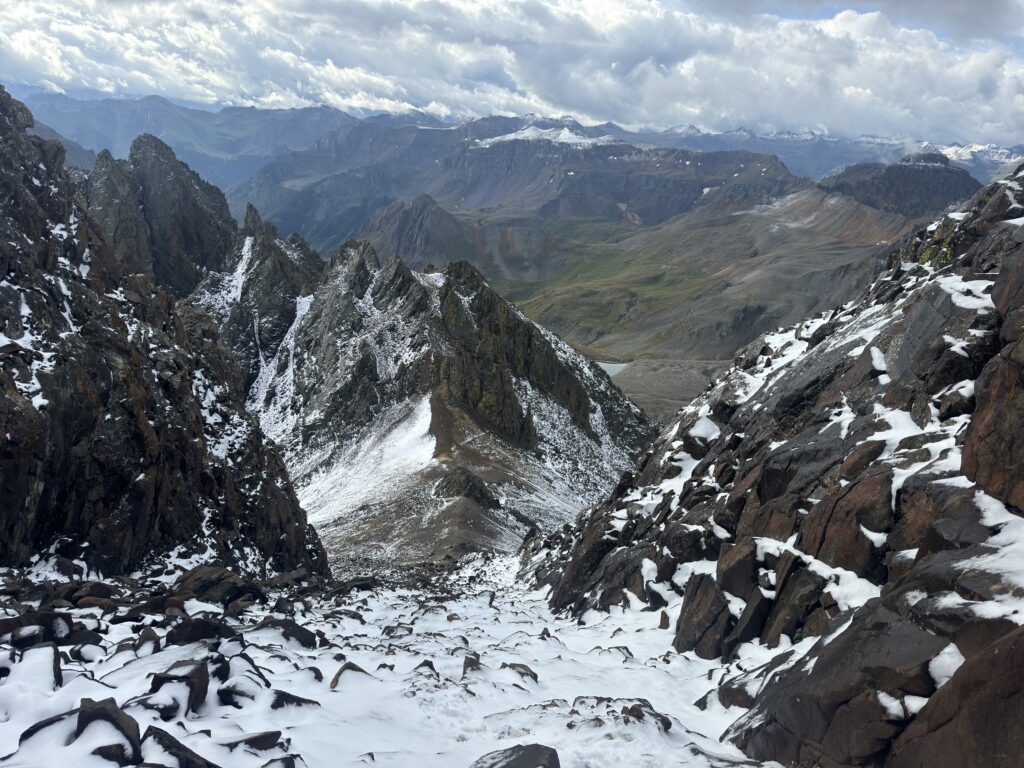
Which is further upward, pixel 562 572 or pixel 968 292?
pixel 968 292

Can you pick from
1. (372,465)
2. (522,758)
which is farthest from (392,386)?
(522,758)

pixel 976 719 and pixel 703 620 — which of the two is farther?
pixel 703 620

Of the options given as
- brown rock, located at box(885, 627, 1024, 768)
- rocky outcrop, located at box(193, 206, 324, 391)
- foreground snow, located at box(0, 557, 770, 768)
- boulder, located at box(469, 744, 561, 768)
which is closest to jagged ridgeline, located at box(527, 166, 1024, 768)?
brown rock, located at box(885, 627, 1024, 768)

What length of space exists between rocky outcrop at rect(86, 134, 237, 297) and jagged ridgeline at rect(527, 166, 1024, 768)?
116280 millimetres

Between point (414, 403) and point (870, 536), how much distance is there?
70.3m

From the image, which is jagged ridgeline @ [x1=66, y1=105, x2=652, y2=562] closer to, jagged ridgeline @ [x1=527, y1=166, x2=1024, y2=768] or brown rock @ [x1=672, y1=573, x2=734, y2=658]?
jagged ridgeline @ [x1=527, y1=166, x2=1024, y2=768]

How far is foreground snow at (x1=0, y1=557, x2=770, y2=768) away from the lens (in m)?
9.08

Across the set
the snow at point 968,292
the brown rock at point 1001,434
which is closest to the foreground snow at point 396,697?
the brown rock at point 1001,434

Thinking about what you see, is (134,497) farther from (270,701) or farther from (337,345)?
(337,345)

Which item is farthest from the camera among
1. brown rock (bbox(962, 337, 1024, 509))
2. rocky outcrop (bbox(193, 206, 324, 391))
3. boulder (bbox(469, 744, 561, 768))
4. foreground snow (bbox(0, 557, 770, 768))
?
rocky outcrop (bbox(193, 206, 324, 391))

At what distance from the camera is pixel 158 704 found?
947cm

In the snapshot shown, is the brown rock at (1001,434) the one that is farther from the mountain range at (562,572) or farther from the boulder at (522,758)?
the boulder at (522,758)

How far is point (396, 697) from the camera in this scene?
480 inches

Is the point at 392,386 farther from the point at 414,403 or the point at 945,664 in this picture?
the point at 945,664
